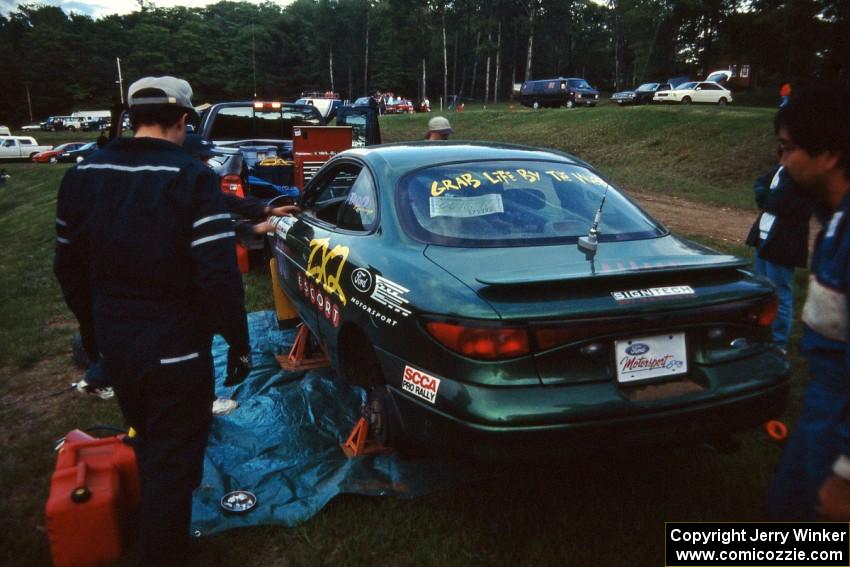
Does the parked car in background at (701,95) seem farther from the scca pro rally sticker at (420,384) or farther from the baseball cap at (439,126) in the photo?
the scca pro rally sticker at (420,384)

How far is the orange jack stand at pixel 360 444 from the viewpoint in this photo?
11.1 ft

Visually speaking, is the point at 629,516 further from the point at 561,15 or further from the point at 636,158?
the point at 561,15

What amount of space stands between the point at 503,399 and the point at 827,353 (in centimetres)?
105

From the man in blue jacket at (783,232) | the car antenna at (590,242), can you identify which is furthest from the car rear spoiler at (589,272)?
the man in blue jacket at (783,232)

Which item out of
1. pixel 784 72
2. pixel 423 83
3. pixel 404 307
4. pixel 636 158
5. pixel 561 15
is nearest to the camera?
pixel 404 307

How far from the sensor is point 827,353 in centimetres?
170

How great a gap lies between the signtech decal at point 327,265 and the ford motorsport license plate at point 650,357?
4.85 feet

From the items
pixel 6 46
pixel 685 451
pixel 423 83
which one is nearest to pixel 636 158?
pixel 685 451

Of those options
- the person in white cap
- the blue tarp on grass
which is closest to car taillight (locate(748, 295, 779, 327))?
the blue tarp on grass

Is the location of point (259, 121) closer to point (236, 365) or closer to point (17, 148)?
point (236, 365)

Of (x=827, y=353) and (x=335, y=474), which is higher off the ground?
(x=827, y=353)

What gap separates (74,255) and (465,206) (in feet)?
5.84

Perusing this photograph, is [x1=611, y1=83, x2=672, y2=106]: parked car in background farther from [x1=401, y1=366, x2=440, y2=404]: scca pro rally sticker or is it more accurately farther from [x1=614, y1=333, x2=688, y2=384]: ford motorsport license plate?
[x1=401, y1=366, x2=440, y2=404]: scca pro rally sticker

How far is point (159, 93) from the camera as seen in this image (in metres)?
2.25
